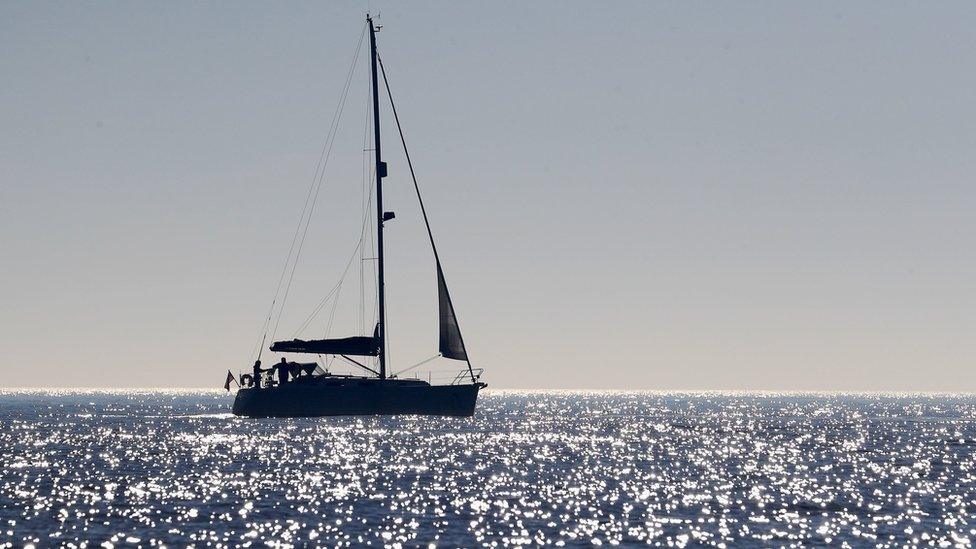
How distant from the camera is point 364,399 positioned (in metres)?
88.4

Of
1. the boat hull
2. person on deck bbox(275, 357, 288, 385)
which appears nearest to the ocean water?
the boat hull

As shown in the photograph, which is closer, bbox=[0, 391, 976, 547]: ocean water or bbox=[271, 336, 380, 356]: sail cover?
bbox=[0, 391, 976, 547]: ocean water

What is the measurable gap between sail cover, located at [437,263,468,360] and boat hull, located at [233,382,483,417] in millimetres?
3214

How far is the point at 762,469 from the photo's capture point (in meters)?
55.2

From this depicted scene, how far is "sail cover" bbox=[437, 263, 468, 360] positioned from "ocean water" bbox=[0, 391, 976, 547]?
32.1ft

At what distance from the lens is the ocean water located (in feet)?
107

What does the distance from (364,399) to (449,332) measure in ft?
25.2

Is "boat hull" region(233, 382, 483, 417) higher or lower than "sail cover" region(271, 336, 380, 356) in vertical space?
lower

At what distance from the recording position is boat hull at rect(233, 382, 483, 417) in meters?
88.2

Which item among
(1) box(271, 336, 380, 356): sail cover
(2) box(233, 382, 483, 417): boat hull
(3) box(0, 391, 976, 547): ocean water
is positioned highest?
(1) box(271, 336, 380, 356): sail cover

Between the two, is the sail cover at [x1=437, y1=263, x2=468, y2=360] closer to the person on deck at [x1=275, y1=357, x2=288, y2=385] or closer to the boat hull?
the boat hull

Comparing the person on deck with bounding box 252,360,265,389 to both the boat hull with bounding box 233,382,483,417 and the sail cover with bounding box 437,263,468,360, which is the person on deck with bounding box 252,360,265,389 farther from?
the sail cover with bounding box 437,263,468,360

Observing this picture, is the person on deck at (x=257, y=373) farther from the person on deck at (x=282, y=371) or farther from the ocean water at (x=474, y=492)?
the ocean water at (x=474, y=492)

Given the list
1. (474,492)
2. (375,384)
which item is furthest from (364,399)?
(474,492)
